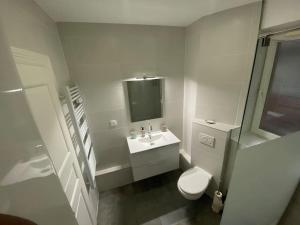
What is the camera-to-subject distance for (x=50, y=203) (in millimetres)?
663

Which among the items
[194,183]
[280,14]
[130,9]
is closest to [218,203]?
[194,183]

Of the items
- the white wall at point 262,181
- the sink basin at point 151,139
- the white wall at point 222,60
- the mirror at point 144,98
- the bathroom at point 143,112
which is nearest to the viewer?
the bathroom at point 143,112

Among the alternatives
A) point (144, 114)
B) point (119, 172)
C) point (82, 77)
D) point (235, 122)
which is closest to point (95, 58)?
point (82, 77)

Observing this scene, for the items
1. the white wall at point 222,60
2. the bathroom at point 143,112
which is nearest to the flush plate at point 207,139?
the bathroom at point 143,112

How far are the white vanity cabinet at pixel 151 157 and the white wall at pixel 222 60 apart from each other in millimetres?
606

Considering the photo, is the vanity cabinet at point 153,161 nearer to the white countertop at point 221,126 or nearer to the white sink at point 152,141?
the white sink at point 152,141

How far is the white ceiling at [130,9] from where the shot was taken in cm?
111

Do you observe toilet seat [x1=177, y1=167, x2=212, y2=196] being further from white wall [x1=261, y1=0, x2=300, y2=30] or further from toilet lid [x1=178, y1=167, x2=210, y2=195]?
white wall [x1=261, y1=0, x2=300, y2=30]

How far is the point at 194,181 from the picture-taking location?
163cm

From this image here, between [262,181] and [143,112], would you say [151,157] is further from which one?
[262,181]

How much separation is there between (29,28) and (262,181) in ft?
6.58

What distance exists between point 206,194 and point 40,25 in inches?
103

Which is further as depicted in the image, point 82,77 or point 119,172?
point 119,172

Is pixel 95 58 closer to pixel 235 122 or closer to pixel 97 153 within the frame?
pixel 97 153
